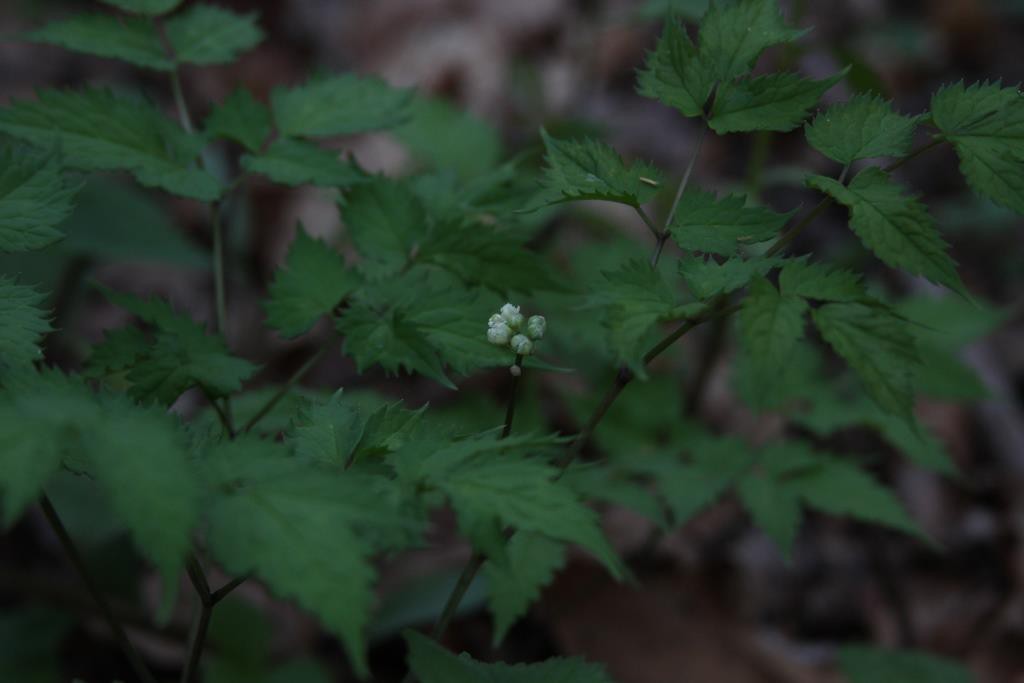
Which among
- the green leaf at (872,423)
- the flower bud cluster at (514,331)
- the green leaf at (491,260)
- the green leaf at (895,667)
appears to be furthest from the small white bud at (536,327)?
the green leaf at (895,667)

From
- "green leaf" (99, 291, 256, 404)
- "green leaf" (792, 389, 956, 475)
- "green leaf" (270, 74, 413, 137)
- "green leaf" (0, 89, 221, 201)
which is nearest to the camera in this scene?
"green leaf" (99, 291, 256, 404)

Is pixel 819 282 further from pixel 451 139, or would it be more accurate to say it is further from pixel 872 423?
pixel 451 139

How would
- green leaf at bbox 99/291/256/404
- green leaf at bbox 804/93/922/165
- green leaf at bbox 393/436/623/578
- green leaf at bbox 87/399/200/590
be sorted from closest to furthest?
green leaf at bbox 87/399/200/590
green leaf at bbox 393/436/623/578
green leaf at bbox 804/93/922/165
green leaf at bbox 99/291/256/404

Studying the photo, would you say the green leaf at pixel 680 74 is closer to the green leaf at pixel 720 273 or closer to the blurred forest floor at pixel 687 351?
the green leaf at pixel 720 273

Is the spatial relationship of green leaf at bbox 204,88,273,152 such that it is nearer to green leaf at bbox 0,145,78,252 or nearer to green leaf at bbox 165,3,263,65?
green leaf at bbox 165,3,263,65

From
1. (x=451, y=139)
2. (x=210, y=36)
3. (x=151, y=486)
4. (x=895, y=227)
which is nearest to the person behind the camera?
(x=151, y=486)

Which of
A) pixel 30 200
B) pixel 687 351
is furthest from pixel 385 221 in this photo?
pixel 687 351

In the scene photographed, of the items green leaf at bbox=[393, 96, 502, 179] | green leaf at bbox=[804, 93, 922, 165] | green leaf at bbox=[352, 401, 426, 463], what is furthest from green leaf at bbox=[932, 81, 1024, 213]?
green leaf at bbox=[393, 96, 502, 179]

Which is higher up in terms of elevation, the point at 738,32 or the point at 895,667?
the point at 738,32

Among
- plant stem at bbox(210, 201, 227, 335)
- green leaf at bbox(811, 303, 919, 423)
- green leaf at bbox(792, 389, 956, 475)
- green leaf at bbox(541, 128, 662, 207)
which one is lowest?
green leaf at bbox(792, 389, 956, 475)
